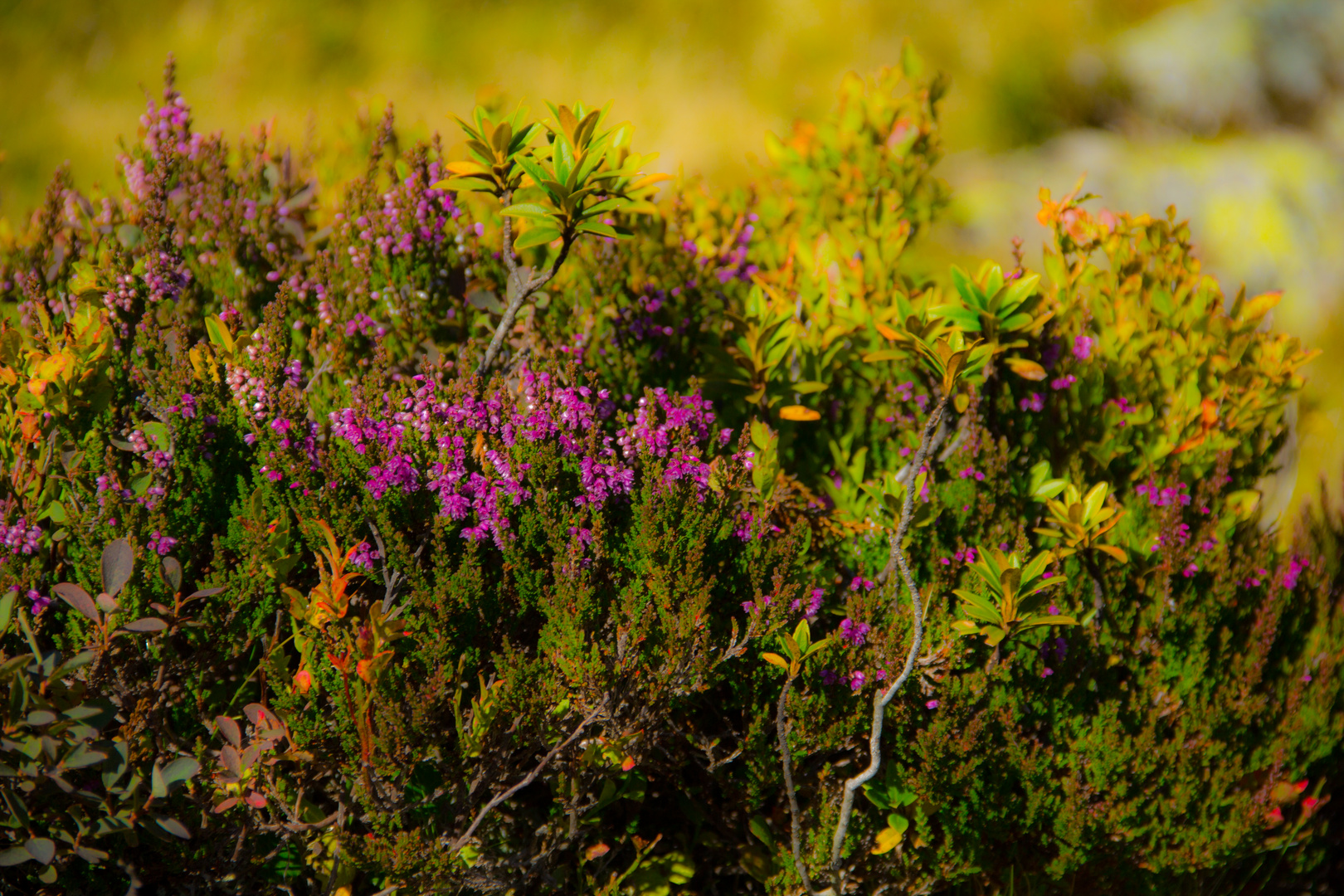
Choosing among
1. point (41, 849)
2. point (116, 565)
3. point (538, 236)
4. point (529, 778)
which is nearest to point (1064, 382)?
point (538, 236)

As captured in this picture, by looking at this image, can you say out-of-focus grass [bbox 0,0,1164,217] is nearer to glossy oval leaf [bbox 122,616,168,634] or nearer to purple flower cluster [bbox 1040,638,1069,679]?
purple flower cluster [bbox 1040,638,1069,679]

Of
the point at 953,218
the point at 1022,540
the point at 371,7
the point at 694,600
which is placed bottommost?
the point at 694,600

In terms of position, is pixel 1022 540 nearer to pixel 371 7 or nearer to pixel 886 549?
pixel 886 549

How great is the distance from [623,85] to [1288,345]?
833 cm

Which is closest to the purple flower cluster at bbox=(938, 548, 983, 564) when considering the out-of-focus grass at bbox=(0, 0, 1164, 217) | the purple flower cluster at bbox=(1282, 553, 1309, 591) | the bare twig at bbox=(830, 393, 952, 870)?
the bare twig at bbox=(830, 393, 952, 870)

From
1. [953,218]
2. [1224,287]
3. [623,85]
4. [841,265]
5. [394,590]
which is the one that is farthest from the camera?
[623,85]

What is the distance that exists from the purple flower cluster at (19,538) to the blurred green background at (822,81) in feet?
19.4

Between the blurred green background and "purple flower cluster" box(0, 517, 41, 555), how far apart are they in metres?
5.91

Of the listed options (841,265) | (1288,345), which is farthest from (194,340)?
(1288,345)

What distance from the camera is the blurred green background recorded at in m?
7.11

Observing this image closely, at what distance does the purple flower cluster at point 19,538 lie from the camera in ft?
6.17

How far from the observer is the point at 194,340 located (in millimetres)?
2543

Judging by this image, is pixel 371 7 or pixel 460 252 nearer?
pixel 460 252

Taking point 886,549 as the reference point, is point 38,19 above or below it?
above
